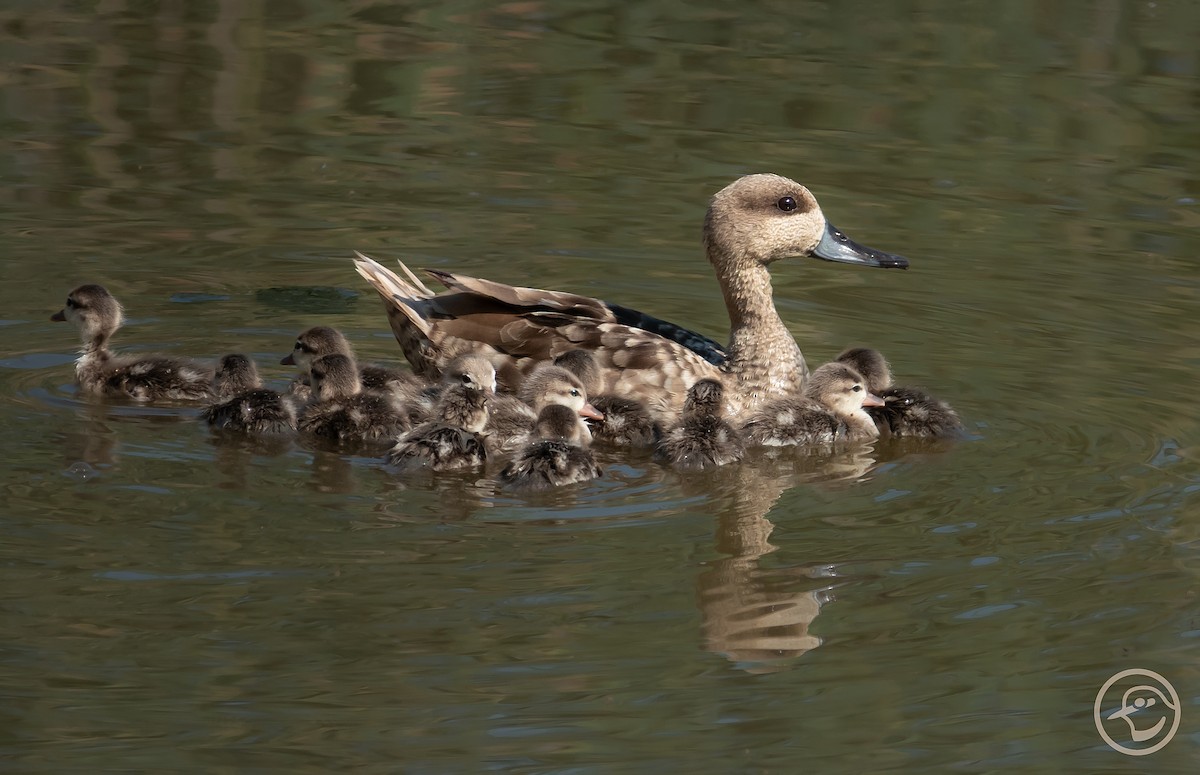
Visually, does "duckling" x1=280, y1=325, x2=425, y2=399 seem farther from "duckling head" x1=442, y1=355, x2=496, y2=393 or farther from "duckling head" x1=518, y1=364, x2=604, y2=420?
"duckling head" x1=518, y1=364, x2=604, y2=420

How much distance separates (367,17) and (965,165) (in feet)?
18.0

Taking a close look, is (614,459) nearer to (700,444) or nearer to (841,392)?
Result: (700,444)

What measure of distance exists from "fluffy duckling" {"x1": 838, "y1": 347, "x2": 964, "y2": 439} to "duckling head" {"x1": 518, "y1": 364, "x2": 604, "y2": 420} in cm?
128

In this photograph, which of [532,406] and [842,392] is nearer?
[532,406]

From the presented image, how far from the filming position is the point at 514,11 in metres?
15.7

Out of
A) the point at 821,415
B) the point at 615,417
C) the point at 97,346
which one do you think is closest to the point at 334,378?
the point at 615,417

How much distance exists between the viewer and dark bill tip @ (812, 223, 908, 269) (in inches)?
339

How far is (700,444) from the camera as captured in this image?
738 centimetres

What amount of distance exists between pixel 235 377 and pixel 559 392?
1403mm

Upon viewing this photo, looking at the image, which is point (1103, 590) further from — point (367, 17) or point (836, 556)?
point (367, 17)

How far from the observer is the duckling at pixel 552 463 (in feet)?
22.8

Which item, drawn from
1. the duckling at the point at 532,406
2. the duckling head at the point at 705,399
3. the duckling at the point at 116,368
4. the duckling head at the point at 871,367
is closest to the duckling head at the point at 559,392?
the duckling at the point at 532,406

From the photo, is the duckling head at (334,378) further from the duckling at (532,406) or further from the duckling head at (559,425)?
the duckling head at (559,425)

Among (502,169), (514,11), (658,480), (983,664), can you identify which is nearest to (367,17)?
(514,11)
